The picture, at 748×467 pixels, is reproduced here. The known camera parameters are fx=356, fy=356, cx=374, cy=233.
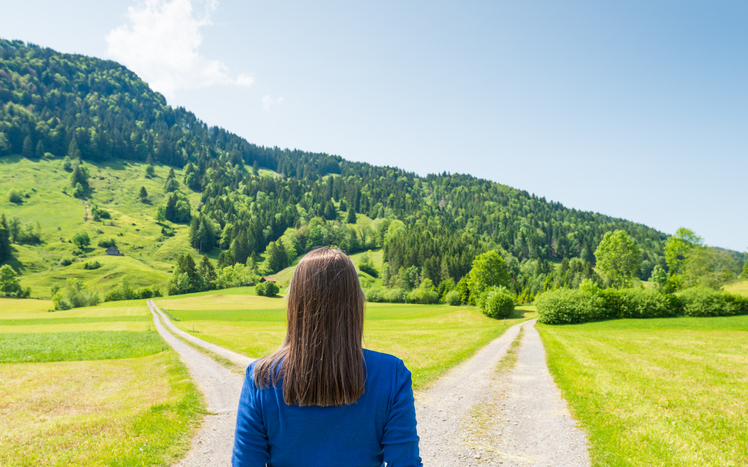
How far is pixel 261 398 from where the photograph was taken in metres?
2.87

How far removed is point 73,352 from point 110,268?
12754 cm

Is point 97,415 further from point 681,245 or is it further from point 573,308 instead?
point 681,245

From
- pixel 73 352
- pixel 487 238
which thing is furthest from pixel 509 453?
pixel 487 238

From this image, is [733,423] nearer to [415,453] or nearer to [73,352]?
[415,453]

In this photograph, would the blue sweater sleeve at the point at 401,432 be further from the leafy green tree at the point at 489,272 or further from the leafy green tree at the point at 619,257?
the leafy green tree at the point at 619,257

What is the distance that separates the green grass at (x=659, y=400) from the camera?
9.57 metres

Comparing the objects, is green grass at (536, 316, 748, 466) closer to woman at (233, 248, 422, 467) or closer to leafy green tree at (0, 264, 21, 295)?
woman at (233, 248, 422, 467)

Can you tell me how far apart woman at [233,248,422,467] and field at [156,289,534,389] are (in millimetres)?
469

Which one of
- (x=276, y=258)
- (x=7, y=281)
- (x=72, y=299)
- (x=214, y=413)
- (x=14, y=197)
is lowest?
(x=72, y=299)

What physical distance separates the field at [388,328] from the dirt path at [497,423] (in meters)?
2.39

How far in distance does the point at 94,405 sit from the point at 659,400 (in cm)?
2278

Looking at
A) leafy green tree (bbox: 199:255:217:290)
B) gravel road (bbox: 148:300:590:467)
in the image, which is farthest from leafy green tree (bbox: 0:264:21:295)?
gravel road (bbox: 148:300:590:467)

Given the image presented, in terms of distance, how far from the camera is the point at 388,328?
2084 inches

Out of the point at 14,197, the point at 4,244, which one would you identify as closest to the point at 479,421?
the point at 4,244
